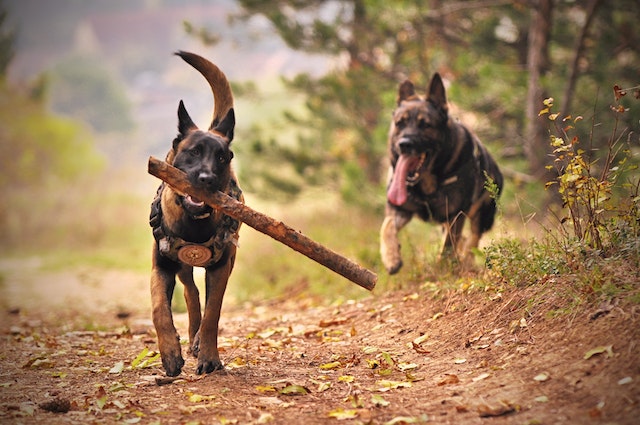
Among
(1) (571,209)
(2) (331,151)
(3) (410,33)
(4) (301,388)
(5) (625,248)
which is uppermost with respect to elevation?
(3) (410,33)

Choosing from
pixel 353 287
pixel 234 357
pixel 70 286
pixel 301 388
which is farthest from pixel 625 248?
pixel 70 286

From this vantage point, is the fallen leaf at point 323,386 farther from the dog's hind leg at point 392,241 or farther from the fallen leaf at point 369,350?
the dog's hind leg at point 392,241

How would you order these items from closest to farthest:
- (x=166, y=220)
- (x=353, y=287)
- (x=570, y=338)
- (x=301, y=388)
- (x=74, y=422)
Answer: (x=74, y=422) → (x=570, y=338) → (x=301, y=388) → (x=166, y=220) → (x=353, y=287)

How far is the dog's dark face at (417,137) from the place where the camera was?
23.4ft

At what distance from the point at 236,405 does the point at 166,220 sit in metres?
1.51

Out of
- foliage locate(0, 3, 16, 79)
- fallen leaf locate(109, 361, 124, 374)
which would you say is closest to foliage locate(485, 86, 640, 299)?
fallen leaf locate(109, 361, 124, 374)

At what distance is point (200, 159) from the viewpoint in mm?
4996

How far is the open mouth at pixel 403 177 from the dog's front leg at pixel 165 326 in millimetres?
2799

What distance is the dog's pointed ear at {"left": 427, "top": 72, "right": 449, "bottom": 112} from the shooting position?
7.31 meters

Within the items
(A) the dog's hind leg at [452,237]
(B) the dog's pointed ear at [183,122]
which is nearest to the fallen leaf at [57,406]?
(B) the dog's pointed ear at [183,122]

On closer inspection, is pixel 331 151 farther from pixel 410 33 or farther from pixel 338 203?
pixel 410 33

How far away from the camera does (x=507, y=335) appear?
15.9 feet

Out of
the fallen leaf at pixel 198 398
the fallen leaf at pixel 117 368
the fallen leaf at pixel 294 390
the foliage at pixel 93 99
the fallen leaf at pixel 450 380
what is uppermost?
the foliage at pixel 93 99

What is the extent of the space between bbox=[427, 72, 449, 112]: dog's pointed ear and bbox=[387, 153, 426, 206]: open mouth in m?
0.58
